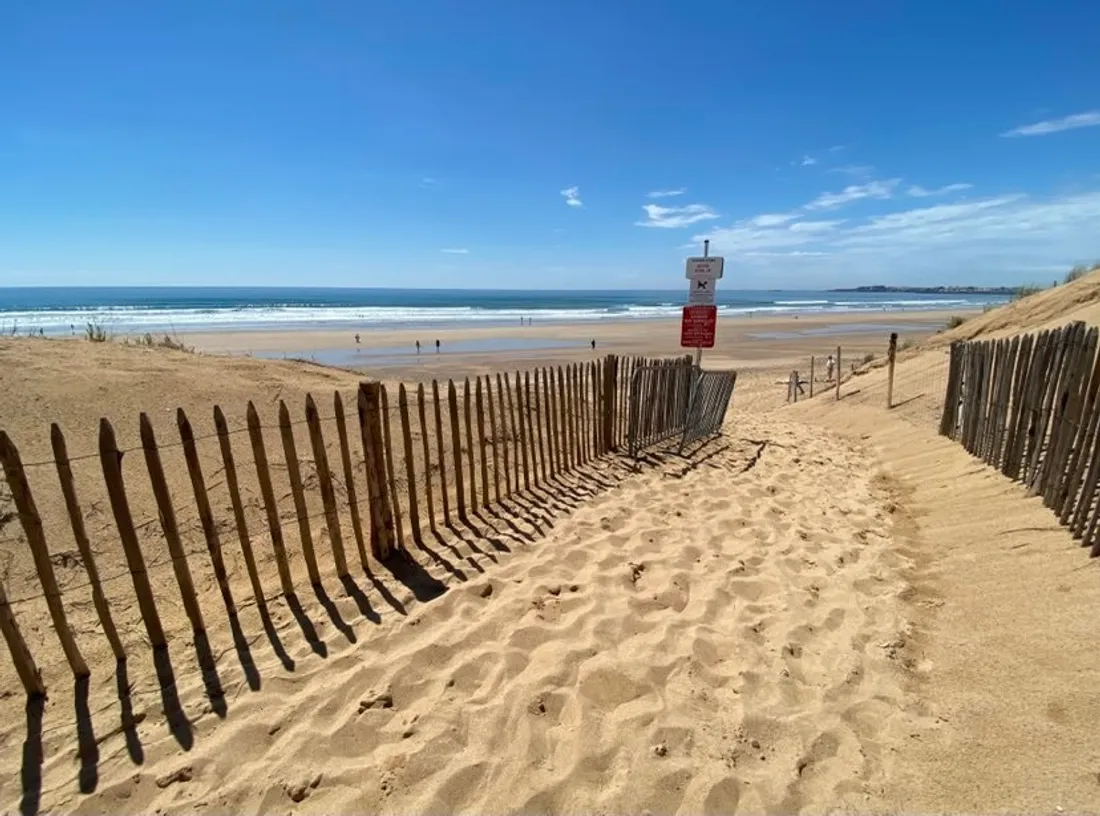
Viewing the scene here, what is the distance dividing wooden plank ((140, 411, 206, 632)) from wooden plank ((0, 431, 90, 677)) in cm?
50

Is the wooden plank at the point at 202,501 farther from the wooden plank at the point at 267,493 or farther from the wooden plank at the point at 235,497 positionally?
the wooden plank at the point at 267,493

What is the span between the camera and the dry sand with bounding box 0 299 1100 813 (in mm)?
2375

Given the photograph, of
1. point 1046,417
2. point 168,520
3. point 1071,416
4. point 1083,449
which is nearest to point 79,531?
point 168,520

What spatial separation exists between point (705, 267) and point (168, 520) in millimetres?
7098

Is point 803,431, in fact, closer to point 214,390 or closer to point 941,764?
point 941,764

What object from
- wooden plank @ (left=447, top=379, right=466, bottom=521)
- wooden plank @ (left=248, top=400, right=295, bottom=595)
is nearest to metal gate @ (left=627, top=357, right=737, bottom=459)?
wooden plank @ (left=447, top=379, right=466, bottom=521)

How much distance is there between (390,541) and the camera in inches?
173

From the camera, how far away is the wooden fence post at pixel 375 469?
13.7 feet

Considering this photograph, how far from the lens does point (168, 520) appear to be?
3.11 meters

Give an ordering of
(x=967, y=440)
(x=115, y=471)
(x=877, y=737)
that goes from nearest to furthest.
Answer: (x=877, y=737), (x=115, y=471), (x=967, y=440)

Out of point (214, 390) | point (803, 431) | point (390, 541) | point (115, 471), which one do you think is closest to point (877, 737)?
point (390, 541)

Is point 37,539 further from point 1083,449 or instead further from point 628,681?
point 1083,449

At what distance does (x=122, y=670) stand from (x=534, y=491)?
3643mm

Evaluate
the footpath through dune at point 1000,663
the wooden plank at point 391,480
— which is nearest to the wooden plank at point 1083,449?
the footpath through dune at point 1000,663
